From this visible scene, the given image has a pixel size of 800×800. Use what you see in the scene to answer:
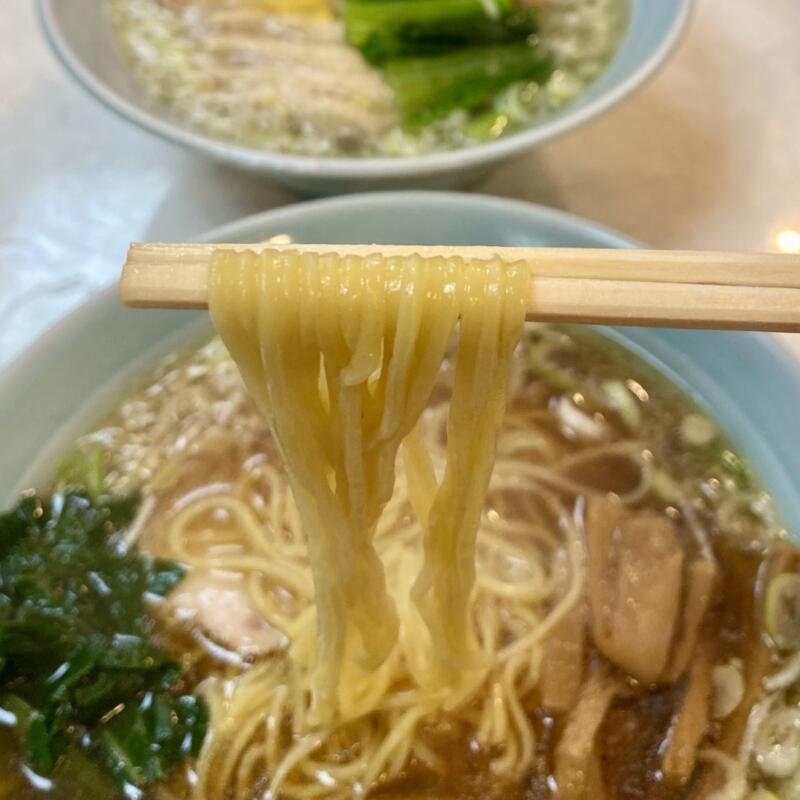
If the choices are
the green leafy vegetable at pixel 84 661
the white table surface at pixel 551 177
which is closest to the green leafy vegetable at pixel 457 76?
the white table surface at pixel 551 177

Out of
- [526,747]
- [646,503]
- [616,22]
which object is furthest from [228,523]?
[616,22]

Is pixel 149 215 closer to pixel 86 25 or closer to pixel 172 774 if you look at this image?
pixel 86 25

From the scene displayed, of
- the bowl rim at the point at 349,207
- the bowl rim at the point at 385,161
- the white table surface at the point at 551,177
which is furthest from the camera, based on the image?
the white table surface at the point at 551,177

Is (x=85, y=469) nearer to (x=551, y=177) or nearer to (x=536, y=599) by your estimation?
(x=536, y=599)

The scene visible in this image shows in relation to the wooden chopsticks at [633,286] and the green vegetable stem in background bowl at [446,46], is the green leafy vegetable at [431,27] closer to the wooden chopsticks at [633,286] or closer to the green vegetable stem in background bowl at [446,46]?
the green vegetable stem in background bowl at [446,46]

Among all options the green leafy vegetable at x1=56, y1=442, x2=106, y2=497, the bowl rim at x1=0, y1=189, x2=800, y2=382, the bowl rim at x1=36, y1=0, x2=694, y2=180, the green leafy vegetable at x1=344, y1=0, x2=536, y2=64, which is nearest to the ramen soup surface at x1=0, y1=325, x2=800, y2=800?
the green leafy vegetable at x1=56, y1=442, x2=106, y2=497

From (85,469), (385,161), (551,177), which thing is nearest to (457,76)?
(551,177)
